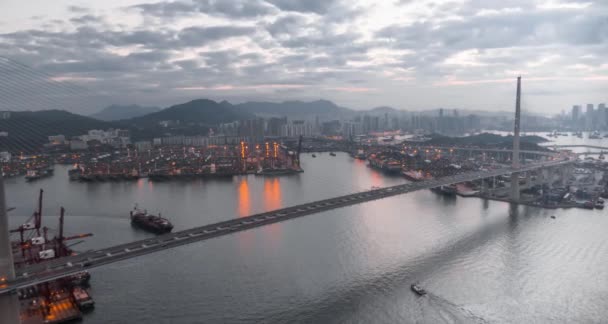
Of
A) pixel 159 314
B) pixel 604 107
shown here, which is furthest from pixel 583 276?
pixel 604 107

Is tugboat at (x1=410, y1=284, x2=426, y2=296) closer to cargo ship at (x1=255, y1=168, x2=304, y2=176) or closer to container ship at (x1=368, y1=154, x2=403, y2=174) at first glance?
cargo ship at (x1=255, y1=168, x2=304, y2=176)

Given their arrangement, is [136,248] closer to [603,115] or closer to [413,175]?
[413,175]

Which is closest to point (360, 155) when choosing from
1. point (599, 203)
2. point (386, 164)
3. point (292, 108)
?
point (386, 164)

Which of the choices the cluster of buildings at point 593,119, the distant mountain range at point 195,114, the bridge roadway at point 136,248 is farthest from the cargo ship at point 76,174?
the cluster of buildings at point 593,119

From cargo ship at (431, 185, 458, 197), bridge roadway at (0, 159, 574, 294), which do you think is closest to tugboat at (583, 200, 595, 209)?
cargo ship at (431, 185, 458, 197)

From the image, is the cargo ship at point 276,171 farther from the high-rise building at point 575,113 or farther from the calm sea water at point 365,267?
the high-rise building at point 575,113

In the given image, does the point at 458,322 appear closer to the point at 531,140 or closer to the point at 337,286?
the point at 337,286

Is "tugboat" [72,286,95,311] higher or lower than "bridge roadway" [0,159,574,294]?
lower
